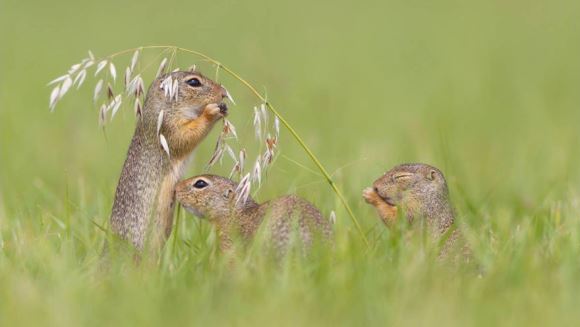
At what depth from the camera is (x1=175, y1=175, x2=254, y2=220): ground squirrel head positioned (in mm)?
6082

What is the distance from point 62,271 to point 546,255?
2.40 metres

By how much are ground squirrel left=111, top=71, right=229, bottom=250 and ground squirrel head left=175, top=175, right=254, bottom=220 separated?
0.24 feet

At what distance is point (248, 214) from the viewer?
5.91 metres

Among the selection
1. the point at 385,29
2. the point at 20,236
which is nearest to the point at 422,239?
the point at 20,236

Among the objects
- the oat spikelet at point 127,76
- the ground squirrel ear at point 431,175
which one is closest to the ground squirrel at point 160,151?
the oat spikelet at point 127,76

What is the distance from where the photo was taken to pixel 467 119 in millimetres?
12555

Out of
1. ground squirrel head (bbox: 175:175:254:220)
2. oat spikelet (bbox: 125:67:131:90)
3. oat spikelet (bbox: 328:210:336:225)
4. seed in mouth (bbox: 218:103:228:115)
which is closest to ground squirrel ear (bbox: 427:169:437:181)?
oat spikelet (bbox: 328:210:336:225)

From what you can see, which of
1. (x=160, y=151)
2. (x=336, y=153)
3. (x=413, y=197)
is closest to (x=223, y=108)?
(x=160, y=151)

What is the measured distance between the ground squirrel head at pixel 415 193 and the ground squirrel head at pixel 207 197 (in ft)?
2.49

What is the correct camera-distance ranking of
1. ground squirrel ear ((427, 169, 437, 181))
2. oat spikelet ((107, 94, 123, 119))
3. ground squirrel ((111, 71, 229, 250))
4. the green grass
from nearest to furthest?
the green grass < oat spikelet ((107, 94, 123, 119)) < ground squirrel ((111, 71, 229, 250)) < ground squirrel ear ((427, 169, 437, 181))

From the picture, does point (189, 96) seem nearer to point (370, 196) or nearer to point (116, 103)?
point (116, 103)

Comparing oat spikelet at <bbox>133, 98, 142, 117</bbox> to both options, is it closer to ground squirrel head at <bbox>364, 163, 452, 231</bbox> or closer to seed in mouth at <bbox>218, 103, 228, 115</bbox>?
seed in mouth at <bbox>218, 103, 228, 115</bbox>

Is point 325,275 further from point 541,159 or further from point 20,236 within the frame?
point 541,159

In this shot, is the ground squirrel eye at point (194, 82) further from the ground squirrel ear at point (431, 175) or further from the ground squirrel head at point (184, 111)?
the ground squirrel ear at point (431, 175)
